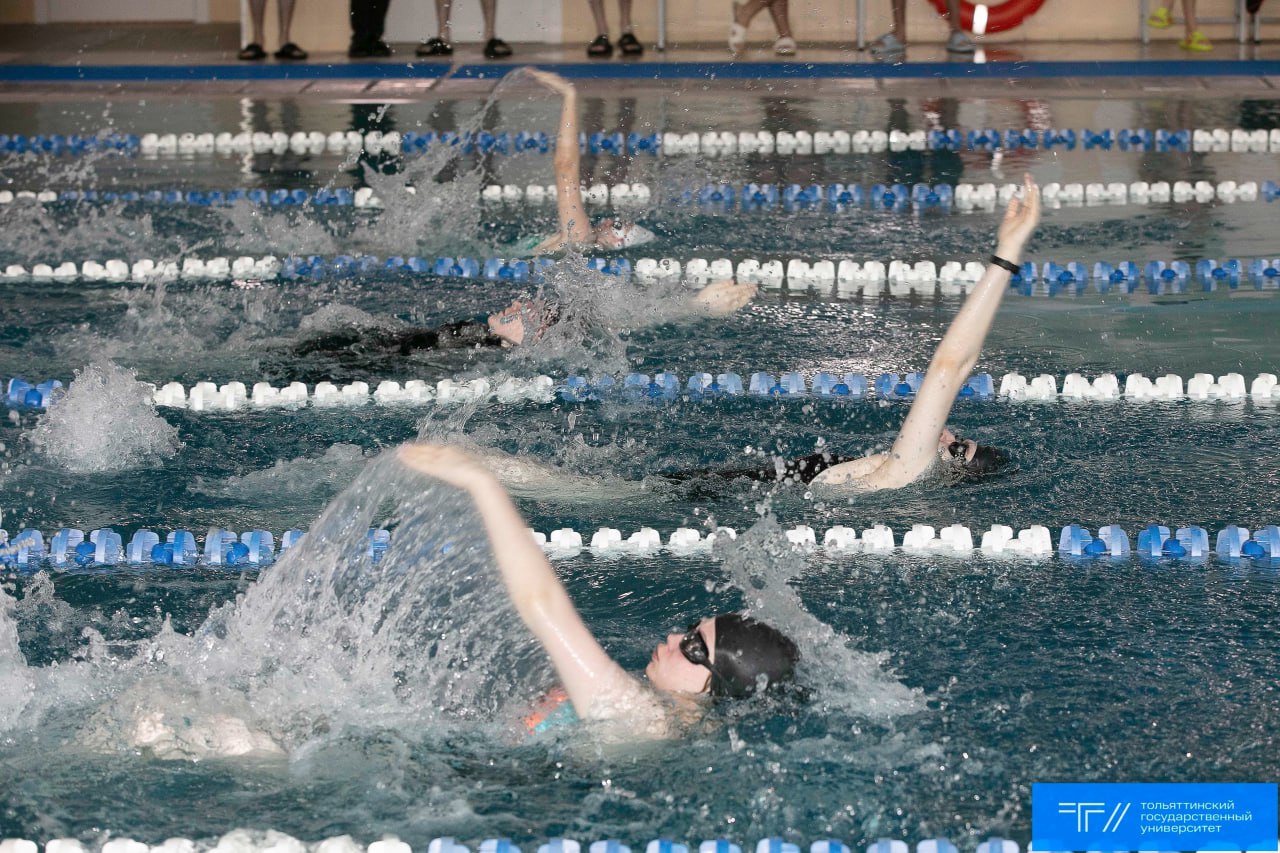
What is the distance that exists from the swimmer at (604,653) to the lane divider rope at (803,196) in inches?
170

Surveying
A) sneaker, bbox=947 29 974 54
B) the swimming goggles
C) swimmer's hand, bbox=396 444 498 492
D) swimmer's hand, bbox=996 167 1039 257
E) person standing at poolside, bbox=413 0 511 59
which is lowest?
the swimming goggles

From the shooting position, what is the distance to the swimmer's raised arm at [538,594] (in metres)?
2.40

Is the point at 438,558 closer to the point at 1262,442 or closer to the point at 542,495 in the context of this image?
the point at 542,495

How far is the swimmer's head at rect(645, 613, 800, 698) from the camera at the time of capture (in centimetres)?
252

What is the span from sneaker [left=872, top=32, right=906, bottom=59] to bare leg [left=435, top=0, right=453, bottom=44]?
280 centimetres

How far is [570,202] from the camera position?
17.6 feet

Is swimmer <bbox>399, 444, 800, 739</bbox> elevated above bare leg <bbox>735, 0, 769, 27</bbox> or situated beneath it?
situated beneath

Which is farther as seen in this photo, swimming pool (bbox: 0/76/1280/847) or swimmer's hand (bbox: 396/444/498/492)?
swimming pool (bbox: 0/76/1280/847)

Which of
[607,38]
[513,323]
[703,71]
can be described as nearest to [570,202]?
[513,323]

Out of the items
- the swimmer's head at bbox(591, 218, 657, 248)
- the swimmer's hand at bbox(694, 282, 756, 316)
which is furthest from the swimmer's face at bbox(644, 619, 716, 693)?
the swimmer's head at bbox(591, 218, 657, 248)

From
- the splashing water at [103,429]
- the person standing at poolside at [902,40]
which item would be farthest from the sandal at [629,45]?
the splashing water at [103,429]

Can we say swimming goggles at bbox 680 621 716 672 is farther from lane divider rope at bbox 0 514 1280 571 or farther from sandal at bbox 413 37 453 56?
sandal at bbox 413 37 453 56

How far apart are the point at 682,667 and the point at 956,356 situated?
43.3 inches

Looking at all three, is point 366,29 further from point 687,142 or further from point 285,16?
point 687,142
